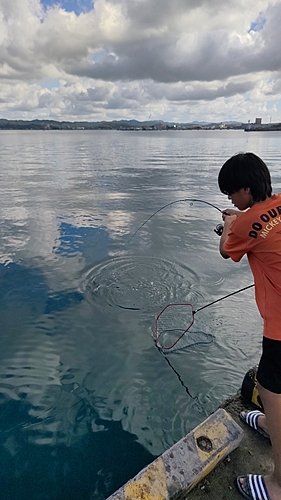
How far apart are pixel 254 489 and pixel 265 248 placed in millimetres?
1622

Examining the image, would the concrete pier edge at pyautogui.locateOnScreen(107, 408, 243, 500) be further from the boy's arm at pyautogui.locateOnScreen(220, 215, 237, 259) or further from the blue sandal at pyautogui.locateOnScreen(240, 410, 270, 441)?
the boy's arm at pyautogui.locateOnScreen(220, 215, 237, 259)

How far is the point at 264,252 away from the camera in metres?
2.03

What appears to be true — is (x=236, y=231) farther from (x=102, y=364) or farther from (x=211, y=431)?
(x=102, y=364)

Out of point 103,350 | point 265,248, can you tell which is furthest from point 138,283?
point 265,248

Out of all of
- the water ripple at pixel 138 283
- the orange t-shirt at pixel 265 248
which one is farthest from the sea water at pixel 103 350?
the orange t-shirt at pixel 265 248

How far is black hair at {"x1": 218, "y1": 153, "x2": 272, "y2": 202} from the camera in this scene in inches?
79.6

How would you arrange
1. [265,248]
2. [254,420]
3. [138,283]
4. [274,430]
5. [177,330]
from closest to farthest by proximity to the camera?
1. [265,248]
2. [274,430]
3. [254,420]
4. [177,330]
5. [138,283]

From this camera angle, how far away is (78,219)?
9.74m

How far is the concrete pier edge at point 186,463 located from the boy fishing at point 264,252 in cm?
28

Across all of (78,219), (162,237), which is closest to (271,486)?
(162,237)

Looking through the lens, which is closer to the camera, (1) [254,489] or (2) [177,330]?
(1) [254,489]

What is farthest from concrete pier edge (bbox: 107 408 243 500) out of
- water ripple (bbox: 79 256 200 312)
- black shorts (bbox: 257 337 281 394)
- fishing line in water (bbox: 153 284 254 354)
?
water ripple (bbox: 79 256 200 312)

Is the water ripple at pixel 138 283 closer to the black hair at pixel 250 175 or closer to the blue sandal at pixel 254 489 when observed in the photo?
the blue sandal at pixel 254 489

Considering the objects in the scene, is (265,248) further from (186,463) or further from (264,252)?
(186,463)
